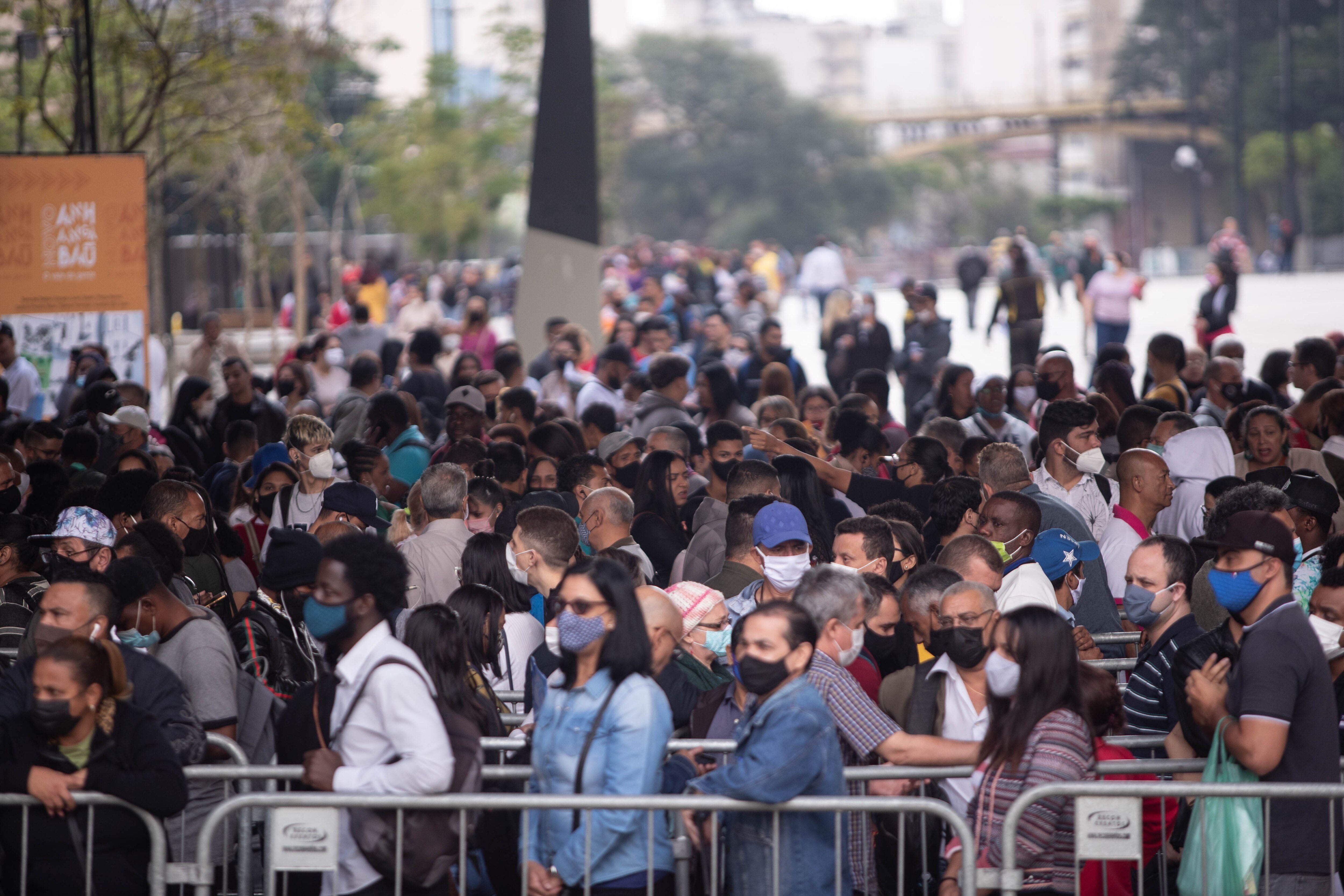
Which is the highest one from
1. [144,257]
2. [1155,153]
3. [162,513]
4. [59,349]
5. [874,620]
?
[1155,153]

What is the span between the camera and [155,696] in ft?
16.4

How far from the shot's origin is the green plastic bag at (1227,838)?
4695 millimetres

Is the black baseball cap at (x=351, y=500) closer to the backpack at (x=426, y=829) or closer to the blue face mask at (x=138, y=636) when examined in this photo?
the blue face mask at (x=138, y=636)

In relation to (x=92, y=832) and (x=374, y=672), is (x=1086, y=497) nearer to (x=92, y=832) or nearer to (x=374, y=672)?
(x=374, y=672)

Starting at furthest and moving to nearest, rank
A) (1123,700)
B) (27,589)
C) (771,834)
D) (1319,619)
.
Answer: (27,589), (1123,700), (1319,619), (771,834)

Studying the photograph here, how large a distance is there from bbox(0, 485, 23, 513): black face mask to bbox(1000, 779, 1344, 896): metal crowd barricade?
5.87m

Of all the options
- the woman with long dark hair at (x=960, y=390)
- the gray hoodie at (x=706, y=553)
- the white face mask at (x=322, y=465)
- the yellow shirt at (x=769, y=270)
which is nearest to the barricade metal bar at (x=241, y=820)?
the gray hoodie at (x=706, y=553)

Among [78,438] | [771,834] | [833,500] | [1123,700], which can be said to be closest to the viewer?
[771,834]

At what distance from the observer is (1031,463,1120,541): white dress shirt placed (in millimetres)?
8141

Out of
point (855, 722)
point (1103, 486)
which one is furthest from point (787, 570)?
point (1103, 486)

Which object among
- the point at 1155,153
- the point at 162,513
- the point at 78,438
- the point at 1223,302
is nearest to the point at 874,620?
the point at 162,513

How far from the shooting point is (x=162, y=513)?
677 cm

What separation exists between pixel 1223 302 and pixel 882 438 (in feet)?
30.9

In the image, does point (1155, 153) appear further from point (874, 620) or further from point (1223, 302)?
point (874, 620)
